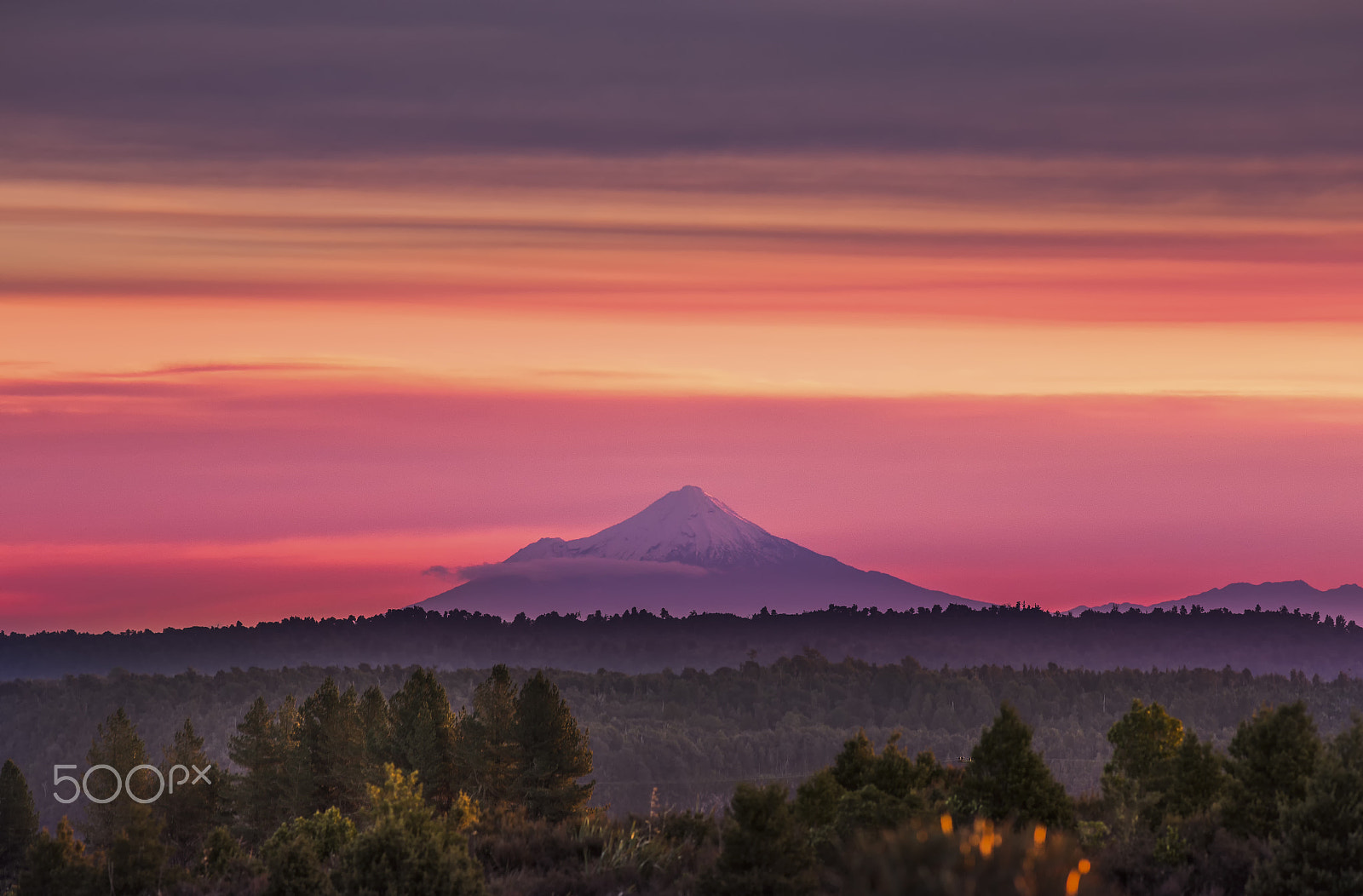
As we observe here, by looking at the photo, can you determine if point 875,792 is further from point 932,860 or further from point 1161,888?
point 932,860

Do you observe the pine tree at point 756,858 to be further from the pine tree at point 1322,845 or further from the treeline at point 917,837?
the pine tree at point 1322,845

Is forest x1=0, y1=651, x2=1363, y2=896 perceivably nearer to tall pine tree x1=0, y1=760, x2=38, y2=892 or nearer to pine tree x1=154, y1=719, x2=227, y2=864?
pine tree x1=154, y1=719, x2=227, y2=864

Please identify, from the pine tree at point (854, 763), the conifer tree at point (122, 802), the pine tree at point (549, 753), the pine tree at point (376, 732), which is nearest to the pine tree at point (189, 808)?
the conifer tree at point (122, 802)

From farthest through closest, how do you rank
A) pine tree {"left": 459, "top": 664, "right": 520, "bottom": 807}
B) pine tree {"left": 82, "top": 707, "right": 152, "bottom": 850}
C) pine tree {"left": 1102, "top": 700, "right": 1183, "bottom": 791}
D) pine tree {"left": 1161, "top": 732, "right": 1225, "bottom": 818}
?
pine tree {"left": 82, "top": 707, "right": 152, "bottom": 850} → pine tree {"left": 459, "top": 664, "right": 520, "bottom": 807} → pine tree {"left": 1102, "top": 700, "right": 1183, "bottom": 791} → pine tree {"left": 1161, "top": 732, "right": 1225, "bottom": 818}

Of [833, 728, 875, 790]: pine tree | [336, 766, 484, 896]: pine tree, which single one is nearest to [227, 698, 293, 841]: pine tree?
[833, 728, 875, 790]: pine tree

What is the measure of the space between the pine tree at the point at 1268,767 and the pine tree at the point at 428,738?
2024 inches

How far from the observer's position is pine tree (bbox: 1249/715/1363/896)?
23656 mm

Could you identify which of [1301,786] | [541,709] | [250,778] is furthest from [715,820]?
[250,778]

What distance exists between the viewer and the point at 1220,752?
33.8m

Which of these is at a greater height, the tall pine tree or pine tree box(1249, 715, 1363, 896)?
pine tree box(1249, 715, 1363, 896)

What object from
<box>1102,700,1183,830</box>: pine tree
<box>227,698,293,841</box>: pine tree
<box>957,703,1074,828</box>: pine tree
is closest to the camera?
<box>957,703,1074,828</box>: pine tree

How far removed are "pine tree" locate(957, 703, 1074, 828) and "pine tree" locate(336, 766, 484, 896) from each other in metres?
→ 9.51

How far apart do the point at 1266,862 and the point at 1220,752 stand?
32.6 ft

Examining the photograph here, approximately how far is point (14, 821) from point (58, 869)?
169 ft
